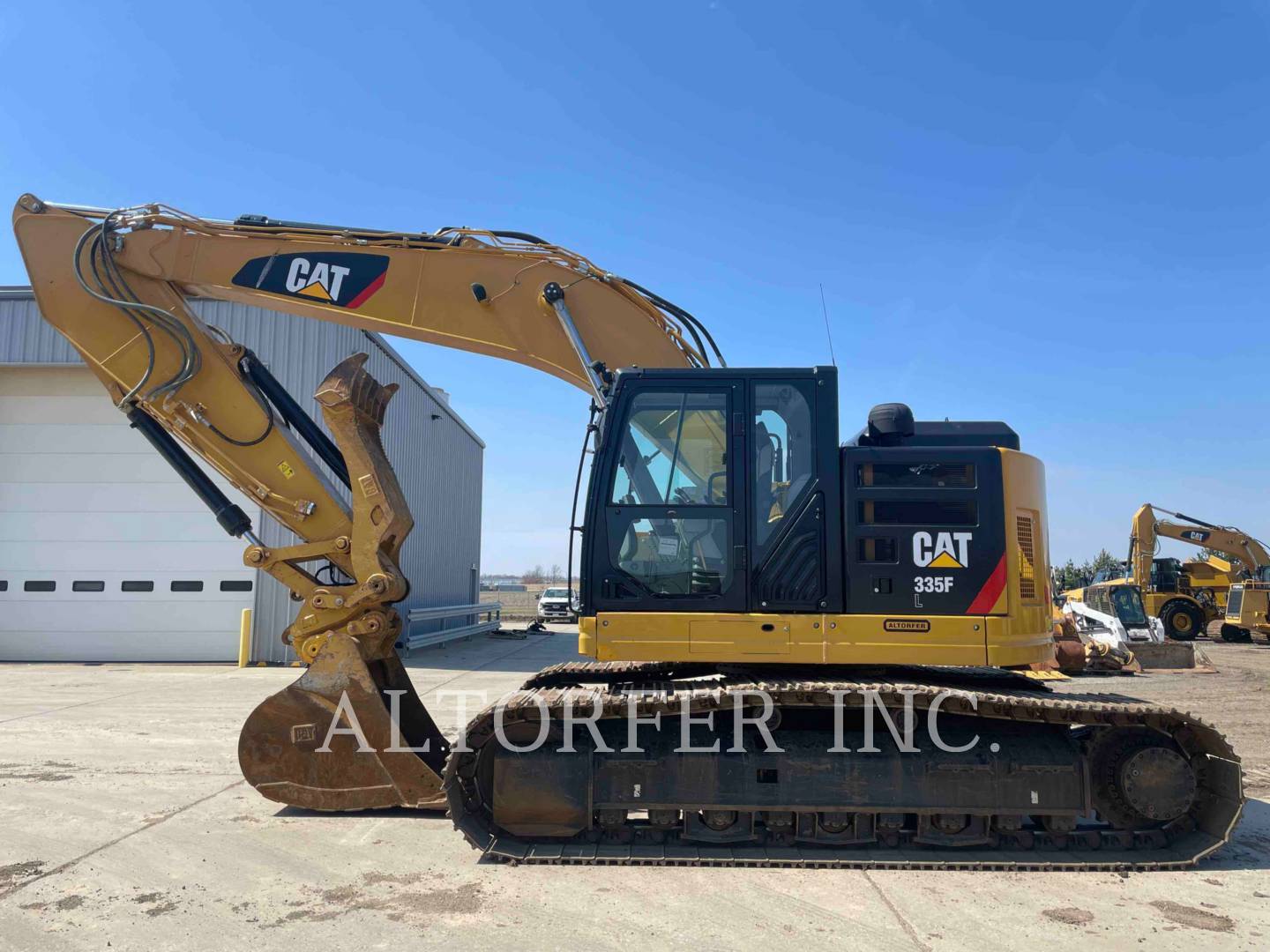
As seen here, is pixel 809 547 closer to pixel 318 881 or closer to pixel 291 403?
pixel 318 881

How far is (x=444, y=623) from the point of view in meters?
23.4

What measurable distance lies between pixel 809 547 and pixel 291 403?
4.19m

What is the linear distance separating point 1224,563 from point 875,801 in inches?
1189

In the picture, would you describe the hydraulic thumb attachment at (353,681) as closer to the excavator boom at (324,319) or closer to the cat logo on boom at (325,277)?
the excavator boom at (324,319)

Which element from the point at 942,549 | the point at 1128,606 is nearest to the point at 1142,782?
the point at 942,549

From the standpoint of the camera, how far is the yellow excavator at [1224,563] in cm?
2634

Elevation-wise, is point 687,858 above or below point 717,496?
below

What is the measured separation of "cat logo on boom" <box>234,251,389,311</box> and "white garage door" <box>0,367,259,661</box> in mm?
11290

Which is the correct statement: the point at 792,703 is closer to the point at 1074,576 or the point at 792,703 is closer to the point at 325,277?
the point at 325,277

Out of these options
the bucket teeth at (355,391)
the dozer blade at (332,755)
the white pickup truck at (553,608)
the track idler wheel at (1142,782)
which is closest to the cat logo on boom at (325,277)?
the bucket teeth at (355,391)

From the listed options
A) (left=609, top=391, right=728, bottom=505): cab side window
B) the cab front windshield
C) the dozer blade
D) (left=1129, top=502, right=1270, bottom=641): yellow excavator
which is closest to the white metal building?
the dozer blade

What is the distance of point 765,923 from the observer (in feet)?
14.6

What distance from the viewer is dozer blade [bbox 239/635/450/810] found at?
6.03 m

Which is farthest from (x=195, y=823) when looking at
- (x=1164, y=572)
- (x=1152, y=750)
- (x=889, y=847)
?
(x=1164, y=572)
